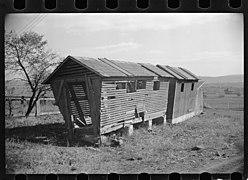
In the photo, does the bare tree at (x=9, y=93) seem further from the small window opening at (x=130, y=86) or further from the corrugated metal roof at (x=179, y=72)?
the corrugated metal roof at (x=179, y=72)

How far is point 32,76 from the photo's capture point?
4.62 metres

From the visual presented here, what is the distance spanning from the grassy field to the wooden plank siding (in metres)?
0.38

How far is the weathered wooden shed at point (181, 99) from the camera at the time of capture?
4.98m

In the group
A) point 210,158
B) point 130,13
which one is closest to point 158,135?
point 210,158

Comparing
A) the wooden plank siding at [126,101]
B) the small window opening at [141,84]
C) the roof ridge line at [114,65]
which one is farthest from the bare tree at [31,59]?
the small window opening at [141,84]

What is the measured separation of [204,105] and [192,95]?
29 centimetres

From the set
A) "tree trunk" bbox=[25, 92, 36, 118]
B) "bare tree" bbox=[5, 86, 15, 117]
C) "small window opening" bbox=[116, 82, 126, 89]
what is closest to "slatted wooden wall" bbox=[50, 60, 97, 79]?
"small window opening" bbox=[116, 82, 126, 89]

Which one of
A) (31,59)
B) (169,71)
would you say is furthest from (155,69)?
(31,59)

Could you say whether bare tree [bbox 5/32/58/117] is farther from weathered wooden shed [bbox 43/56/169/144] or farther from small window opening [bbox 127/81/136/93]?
small window opening [bbox 127/81/136/93]

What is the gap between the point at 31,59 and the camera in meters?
4.64

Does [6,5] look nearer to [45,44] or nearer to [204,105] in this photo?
[45,44]

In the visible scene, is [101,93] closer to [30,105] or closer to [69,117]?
[69,117]

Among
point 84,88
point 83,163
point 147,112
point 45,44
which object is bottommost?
point 83,163

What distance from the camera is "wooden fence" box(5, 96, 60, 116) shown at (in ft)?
14.8
